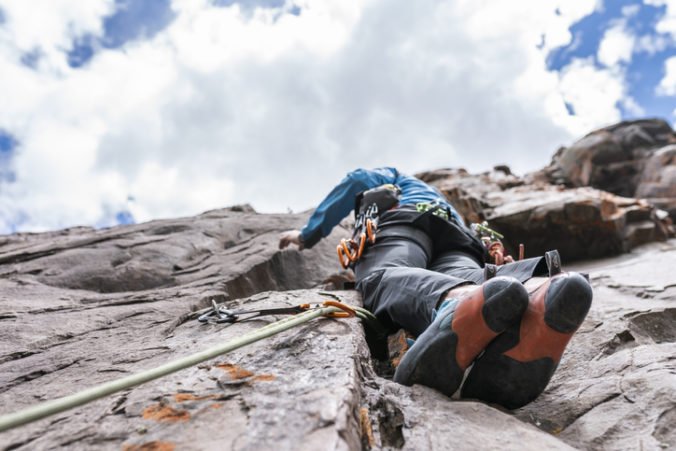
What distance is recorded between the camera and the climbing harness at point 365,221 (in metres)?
3.25

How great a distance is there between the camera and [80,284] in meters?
4.66

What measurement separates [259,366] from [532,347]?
1069 mm

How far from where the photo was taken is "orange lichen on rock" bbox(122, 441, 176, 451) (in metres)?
1.26

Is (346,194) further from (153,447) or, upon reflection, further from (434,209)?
(153,447)

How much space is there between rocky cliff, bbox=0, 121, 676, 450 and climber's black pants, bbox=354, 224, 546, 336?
314mm

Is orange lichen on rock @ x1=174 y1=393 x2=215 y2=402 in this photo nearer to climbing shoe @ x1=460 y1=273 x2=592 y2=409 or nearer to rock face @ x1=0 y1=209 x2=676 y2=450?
rock face @ x1=0 y1=209 x2=676 y2=450

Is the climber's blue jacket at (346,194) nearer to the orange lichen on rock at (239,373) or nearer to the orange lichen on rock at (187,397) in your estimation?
the orange lichen on rock at (239,373)

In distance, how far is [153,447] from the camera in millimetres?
1269

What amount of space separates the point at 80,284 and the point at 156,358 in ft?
10.1

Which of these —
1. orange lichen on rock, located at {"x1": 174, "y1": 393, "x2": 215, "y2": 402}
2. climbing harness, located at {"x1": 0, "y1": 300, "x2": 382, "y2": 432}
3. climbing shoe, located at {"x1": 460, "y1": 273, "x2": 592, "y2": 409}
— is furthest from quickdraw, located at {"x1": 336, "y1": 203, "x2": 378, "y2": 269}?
orange lichen on rock, located at {"x1": 174, "y1": 393, "x2": 215, "y2": 402}

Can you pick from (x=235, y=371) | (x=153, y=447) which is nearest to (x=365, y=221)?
(x=235, y=371)

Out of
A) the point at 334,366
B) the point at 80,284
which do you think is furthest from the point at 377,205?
the point at 80,284

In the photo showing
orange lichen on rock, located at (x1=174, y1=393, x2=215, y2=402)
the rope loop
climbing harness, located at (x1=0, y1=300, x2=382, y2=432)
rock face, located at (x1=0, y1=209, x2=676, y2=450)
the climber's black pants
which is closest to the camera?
climbing harness, located at (x1=0, y1=300, x2=382, y2=432)

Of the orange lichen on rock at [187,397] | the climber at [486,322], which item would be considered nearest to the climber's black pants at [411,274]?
the climber at [486,322]
